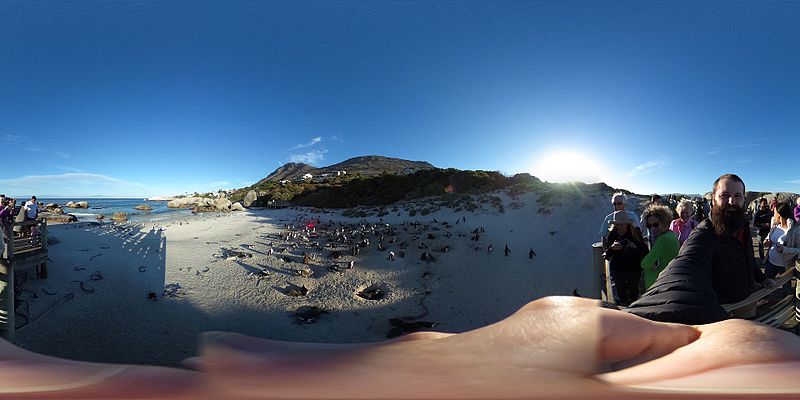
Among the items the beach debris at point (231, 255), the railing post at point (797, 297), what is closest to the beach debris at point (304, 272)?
the beach debris at point (231, 255)

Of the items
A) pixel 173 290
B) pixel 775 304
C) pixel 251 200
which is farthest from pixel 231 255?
→ pixel 251 200

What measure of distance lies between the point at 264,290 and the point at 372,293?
2208 mm

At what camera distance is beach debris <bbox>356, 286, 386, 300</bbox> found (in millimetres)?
6342

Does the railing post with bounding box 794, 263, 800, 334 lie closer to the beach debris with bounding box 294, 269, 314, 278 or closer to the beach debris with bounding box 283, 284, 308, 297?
the beach debris with bounding box 283, 284, 308, 297

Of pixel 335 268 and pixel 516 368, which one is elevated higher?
pixel 516 368

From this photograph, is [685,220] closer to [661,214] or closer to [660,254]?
[661,214]

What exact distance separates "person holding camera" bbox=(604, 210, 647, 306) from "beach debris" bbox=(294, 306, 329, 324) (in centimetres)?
434

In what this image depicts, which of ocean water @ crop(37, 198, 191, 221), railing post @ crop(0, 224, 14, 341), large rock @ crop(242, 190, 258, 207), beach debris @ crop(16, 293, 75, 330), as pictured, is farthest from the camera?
large rock @ crop(242, 190, 258, 207)

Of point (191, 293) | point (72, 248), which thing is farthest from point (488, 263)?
point (72, 248)

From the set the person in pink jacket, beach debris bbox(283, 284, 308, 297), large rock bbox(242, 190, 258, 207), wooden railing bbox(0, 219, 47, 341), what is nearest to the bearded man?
the person in pink jacket

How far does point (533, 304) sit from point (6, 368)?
1629 mm

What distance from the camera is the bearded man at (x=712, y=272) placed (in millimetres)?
1166

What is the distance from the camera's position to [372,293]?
649 cm

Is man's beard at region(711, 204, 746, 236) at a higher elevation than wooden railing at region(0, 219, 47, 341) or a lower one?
higher
